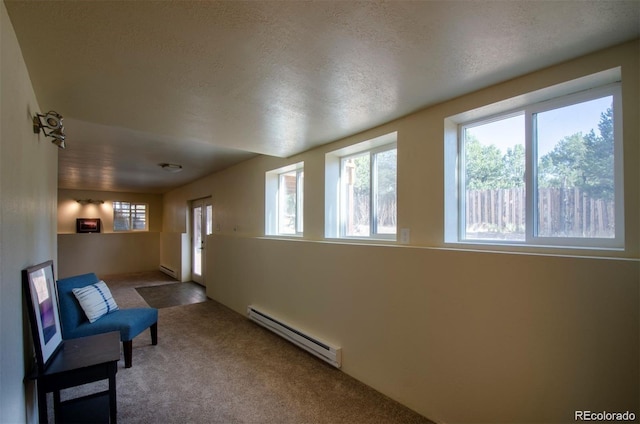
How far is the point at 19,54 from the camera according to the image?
145cm

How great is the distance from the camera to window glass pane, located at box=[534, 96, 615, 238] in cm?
159

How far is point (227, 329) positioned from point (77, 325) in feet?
5.16

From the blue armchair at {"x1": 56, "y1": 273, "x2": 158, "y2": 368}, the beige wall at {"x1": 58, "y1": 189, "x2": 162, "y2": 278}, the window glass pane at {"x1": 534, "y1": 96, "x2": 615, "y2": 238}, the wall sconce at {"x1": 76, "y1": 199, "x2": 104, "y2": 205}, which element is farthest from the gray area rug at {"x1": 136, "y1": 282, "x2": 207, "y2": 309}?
the window glass pane at {"x1": 534, "y1": 96, "x2": 615, "y2": 238}

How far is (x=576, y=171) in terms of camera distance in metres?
1.69

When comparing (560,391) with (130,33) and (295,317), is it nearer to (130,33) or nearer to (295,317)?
(295,317)

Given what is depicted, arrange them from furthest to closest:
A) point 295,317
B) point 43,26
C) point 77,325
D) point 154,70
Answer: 1. point 295,317
2. point 77,325
3. point 154,70
4. point 43,26

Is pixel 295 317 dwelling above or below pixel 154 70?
below

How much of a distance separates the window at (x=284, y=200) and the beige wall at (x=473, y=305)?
2.17 feet

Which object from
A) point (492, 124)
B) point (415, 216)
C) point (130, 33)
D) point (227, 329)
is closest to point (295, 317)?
point (227, 329)

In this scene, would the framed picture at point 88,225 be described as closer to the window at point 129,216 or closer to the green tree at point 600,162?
the window at point 129,216

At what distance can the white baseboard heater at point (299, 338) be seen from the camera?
9.05ft

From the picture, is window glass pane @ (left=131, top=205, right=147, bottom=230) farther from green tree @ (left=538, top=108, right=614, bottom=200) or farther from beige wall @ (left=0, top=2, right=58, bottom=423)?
green tree @ (left=538, top=108, right=614, bottom=200)

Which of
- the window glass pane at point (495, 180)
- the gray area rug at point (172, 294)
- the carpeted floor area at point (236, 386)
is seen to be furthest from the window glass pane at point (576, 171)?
the gray area rug at point (172, 294)

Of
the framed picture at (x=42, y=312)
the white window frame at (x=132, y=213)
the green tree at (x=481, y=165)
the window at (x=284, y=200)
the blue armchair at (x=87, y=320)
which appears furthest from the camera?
the white window frame at (x=132, y=213)
